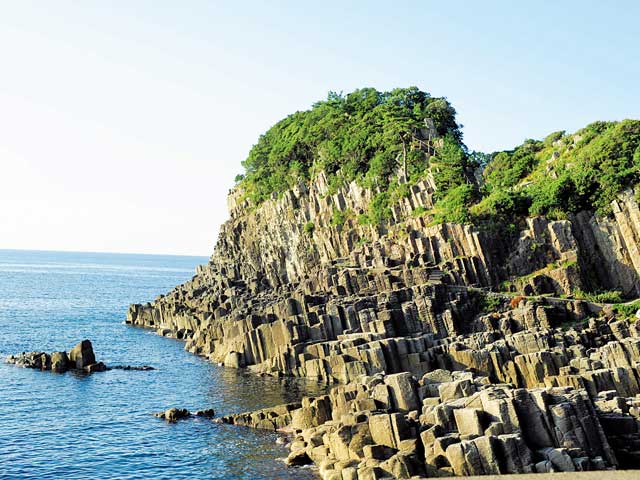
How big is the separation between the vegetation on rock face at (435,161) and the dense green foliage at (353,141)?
0.62ft

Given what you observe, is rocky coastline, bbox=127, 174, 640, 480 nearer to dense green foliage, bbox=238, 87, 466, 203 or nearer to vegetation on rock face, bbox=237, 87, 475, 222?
vegetation on rock face, bbox=237, 87, 475, 222

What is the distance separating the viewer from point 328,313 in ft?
197

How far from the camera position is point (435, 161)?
9112cm

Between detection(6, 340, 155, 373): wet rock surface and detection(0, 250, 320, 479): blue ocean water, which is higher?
detection(6, 340, 155, 373): wet rock surface

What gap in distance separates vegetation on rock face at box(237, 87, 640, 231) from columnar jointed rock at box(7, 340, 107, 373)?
144 ft

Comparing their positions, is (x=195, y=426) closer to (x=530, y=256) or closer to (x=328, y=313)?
(x=328, y=313)

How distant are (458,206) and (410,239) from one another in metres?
7.44

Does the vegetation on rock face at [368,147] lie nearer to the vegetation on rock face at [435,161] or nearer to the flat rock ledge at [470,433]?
the vegetation on rock face at [435,161]

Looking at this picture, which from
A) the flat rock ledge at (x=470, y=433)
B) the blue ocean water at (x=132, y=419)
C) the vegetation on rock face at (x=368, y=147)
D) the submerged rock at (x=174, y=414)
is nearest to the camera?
the flat rock ledge at (x=470, y=433)

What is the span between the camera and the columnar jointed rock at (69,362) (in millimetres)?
61906


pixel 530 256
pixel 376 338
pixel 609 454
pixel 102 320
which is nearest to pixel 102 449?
pixel 376 338

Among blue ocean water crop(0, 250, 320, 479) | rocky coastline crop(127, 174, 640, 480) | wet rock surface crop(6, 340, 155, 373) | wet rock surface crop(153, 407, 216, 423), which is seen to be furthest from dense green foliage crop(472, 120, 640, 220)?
wet rock surface crop(6, 340, 155, 373)

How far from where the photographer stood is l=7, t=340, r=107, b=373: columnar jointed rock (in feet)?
203

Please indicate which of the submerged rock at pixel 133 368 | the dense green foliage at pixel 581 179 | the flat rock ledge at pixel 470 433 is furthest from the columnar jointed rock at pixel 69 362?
the dense green foliage at pixel 581 179
